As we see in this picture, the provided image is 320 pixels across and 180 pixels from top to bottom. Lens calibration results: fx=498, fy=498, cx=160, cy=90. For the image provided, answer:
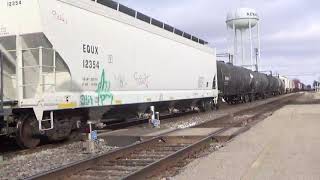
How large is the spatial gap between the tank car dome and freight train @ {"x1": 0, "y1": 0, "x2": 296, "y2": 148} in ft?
271

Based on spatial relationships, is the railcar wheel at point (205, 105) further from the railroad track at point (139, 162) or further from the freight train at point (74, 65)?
the railroad track at point (139, 162)

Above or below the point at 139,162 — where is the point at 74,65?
above

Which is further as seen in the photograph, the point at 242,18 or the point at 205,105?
the point at 242,18

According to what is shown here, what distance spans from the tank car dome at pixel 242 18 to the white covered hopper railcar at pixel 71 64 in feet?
276

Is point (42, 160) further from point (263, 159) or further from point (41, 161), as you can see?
point (263, 159)

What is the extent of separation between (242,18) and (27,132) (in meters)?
92.5

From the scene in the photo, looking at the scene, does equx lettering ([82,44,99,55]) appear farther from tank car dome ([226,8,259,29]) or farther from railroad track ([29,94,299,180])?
tank car dome ([226,8,259,29])

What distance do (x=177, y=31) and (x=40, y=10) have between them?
37.7 ft

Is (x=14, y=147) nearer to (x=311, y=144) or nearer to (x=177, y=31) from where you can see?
(x=311, y=144)

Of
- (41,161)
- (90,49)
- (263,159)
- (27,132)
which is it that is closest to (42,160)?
(41,161)

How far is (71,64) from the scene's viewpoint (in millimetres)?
13367

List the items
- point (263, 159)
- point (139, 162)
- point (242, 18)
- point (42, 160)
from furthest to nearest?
point (242, 18), point (42, 160), point (139, 162), point (263, 159)

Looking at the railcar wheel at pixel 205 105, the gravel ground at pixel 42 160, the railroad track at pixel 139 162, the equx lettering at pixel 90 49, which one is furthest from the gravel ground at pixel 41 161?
the railcar wheel at pixel 205 105

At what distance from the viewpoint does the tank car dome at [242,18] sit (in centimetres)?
10100
